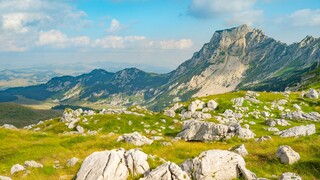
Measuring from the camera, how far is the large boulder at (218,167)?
22344 millimetres

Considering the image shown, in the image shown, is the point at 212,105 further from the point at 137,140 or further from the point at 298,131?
the point at 137,140

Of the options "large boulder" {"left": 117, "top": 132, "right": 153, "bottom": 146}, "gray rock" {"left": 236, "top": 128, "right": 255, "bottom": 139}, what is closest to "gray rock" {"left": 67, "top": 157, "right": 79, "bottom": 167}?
"large boulder" {"left": 117, "top": 132, "right": 153, "bottom": 146}

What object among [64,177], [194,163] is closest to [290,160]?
[194,163]

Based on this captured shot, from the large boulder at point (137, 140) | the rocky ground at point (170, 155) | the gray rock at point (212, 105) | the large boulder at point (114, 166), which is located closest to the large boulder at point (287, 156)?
the rocky ground at point (170, 155)

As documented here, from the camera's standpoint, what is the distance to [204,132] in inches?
2051

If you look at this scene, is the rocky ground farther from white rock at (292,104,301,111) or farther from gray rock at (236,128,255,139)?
white rock at (292,104,301,111)

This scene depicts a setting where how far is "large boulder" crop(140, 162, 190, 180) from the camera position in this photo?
21.4 metres

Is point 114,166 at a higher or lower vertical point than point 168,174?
lower

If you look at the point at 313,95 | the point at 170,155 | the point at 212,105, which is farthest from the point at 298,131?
the point at 313,95

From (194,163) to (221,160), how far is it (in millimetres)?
2116

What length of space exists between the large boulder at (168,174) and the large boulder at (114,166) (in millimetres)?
2186

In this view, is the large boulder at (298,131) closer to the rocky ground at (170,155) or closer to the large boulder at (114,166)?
the rocky ground at (170,155)

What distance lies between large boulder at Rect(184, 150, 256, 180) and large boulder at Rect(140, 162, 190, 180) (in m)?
1.34

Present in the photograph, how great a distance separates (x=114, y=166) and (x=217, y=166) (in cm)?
804
